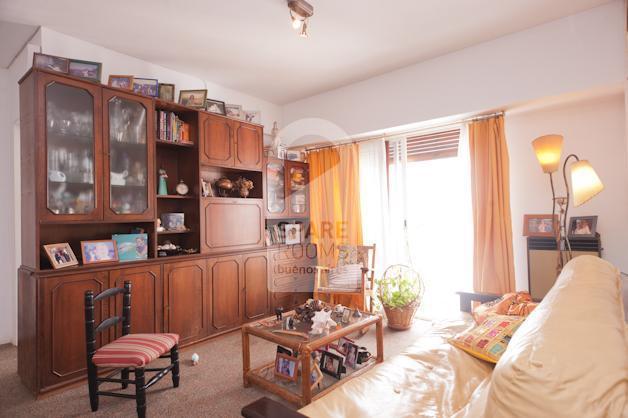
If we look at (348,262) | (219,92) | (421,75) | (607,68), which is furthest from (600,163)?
(219,92)

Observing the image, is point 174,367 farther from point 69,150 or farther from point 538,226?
point 538,226

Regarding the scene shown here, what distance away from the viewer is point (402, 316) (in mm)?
3332

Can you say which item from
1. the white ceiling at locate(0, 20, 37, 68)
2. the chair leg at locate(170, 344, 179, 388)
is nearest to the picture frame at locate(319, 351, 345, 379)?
the chair leg at locate(170, 344, 179, 388)

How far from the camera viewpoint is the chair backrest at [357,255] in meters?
3.86

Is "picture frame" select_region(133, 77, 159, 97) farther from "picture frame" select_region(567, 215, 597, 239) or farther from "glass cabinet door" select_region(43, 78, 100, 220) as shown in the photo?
"picture frame" select_region(567, 215, 597, 239)

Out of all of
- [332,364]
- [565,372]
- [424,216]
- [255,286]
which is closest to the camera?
[565,372]

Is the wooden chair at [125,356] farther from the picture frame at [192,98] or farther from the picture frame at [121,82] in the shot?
the picture frame at [192,98]

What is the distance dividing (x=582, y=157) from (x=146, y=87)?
3.86m

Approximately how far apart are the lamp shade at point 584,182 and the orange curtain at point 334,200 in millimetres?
2308

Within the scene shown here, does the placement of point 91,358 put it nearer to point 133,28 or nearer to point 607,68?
point 133,28

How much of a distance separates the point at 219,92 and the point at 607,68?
3626mm

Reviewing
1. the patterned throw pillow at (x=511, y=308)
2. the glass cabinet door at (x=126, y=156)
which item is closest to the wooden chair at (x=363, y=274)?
the patterned throw pillow at (x=511, y=308)

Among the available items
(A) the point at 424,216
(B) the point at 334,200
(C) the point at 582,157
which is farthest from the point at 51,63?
(C) the point at 582,157

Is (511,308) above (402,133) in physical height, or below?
below
